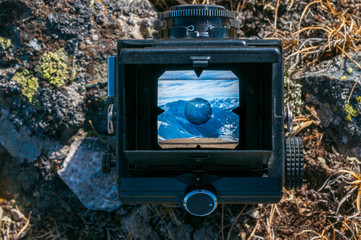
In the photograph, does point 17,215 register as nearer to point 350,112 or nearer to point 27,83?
point 27,83

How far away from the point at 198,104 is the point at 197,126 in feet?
0.25

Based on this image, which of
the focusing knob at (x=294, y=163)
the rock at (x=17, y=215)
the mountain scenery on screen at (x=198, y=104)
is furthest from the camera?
the rock at (x=17, y=215)

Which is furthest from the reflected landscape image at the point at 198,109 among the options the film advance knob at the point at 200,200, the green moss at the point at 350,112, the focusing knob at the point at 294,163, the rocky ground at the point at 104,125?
the green moss at the point at 350,112

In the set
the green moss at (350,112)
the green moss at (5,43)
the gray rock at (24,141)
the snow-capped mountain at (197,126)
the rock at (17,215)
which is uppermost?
the green moss at (5,43)

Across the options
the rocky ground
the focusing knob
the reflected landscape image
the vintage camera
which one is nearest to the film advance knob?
the vintage camera

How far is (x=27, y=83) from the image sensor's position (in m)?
2.06

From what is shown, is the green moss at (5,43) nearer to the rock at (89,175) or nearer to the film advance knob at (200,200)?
the rock at (89,175)

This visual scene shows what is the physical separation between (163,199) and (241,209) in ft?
1.78

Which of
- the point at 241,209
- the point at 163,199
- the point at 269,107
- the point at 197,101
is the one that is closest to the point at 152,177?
the point at 163,199

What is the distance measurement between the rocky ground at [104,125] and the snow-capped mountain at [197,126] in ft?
1.85

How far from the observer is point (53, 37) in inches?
80.8

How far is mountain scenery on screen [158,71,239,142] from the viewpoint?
1.57 meters

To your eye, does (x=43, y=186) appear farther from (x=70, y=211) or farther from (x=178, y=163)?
(x=178, y=163)

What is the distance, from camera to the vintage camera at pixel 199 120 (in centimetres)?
157
